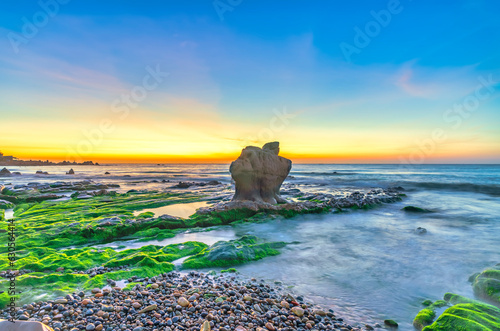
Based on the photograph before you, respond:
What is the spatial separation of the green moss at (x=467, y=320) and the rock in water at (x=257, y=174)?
1093 cm

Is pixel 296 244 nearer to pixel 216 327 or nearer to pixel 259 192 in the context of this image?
pixel 216 327

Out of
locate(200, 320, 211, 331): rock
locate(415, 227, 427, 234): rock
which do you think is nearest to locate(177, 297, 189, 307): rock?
locate(200, 320, 211, 331): rock

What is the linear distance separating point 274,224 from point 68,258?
7.40m

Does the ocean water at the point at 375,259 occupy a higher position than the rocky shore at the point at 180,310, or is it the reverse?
the rocky shore at the point at 180,310

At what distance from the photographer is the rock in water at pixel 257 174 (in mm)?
14227

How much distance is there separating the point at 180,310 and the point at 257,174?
1102 cm

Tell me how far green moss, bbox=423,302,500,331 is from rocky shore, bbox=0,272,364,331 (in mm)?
1017

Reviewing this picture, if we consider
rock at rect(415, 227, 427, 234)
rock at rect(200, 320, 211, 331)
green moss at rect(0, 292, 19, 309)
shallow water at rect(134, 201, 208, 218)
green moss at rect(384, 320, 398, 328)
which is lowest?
shallow water at rect(134, 201, 208, 218)

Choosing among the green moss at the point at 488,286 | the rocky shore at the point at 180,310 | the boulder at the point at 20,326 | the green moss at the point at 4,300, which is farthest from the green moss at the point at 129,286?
the green moss at the point at 488,286

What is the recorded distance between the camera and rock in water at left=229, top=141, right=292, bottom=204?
46.7 feet

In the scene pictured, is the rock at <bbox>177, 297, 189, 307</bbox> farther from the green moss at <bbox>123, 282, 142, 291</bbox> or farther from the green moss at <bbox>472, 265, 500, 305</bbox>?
the green moss at <bbox>472, 265, 500, 305</bbox>

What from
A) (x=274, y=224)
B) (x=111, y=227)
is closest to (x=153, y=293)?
(x=111, y=227)

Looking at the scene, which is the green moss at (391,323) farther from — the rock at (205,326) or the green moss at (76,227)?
the green moss at (76,227)

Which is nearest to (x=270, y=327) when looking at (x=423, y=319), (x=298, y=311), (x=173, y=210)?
(x=298, y=311)
